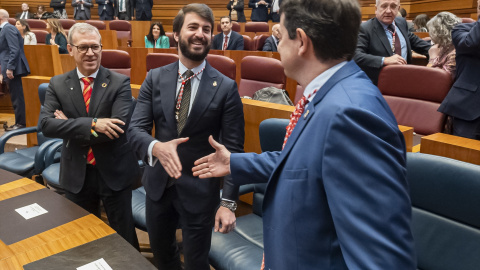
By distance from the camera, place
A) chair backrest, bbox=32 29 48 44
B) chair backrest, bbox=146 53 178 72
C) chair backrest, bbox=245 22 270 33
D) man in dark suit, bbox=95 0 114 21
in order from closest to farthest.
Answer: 1. chair backrest, bbox=146 53 178 72
2. chair backrest, bbox=32 29 48 44
3. chair backrest, bbox=245 22 270 33
4. man in dark suit, bbox=95 0 114 21

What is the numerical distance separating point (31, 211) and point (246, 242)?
1.88 feet

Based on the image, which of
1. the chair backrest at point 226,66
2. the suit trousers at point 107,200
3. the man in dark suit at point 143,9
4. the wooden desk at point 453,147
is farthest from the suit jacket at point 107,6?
the wooden desk at point 453,147

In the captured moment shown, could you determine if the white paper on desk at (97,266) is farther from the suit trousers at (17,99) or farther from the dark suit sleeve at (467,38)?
the suit trousers at (17,99)

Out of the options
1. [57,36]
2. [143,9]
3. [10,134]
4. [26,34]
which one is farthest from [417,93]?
[143,9]

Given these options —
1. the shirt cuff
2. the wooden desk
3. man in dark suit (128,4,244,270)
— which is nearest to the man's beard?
man in dark suit (128,4,244,270)

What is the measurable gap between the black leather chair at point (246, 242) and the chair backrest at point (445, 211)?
15.2 inches

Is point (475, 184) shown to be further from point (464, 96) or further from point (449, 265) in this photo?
point (464, 96)

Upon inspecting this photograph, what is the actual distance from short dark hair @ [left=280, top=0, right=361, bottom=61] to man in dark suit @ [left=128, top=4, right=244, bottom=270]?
529mm

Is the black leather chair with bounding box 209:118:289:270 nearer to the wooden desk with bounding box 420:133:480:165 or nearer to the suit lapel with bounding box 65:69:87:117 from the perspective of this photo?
the wooden desk with bounding box 420:133:480:165

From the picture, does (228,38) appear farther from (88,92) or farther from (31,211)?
(31,211)

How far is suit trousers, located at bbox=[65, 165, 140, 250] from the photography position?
4.22 ft

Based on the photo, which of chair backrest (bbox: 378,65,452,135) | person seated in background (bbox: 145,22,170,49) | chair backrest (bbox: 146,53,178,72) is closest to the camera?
chair backrest (bbox: 378,65,452,135)

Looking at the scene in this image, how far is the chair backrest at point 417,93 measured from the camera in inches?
69.0

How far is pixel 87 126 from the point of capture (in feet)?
3.91
